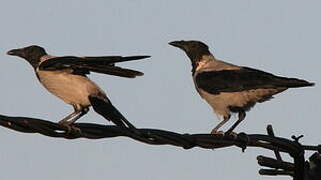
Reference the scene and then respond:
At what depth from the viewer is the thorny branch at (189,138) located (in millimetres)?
4977

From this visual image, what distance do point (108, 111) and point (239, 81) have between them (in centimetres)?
217

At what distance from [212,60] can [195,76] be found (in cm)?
75

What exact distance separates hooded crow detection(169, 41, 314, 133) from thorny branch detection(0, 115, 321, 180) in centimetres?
218

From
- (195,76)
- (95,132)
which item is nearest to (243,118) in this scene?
(195,76)

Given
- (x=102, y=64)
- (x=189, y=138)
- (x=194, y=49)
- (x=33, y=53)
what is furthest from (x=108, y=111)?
(x=194, y=49)

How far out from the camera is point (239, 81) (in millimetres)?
8781

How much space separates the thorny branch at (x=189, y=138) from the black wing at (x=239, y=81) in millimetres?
2249

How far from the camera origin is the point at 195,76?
9.76m

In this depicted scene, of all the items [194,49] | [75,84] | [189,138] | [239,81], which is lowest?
[189,138]

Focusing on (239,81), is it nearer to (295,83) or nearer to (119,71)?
(295,83)

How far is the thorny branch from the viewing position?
4977 mm

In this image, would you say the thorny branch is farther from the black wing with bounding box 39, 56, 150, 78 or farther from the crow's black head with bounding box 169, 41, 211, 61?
the crow's black head with bounding box 169, 41, 211, 61

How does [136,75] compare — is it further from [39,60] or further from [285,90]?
[39,60]

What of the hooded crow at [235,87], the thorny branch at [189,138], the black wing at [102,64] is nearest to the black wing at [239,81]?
the hooded crow at [235,87]
